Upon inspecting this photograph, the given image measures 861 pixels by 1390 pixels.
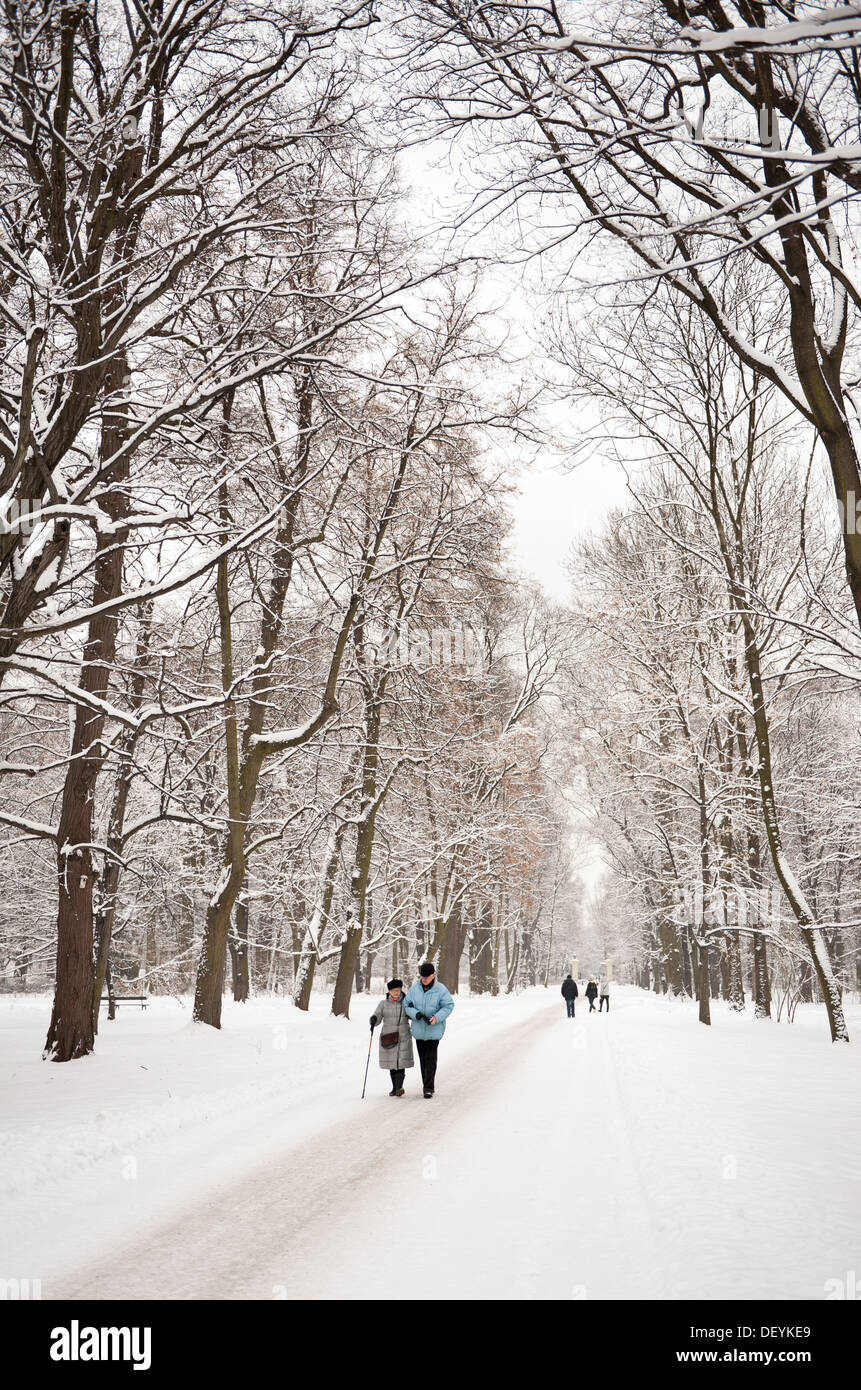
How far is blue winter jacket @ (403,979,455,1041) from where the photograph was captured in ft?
35.7

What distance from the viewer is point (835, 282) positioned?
8.41 m

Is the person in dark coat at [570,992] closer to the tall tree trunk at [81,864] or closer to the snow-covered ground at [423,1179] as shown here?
the snow-covered ground at [423,1179]

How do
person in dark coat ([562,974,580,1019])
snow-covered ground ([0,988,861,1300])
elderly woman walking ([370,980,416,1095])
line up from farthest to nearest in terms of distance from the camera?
1. person in dark coat ([562,974,580,1019])
2. elderly woman walking ([370,980,416,1095])
3. snow-covered ground ([0,988,861,1300])

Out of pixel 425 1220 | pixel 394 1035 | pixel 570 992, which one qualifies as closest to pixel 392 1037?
pixel 394 1035

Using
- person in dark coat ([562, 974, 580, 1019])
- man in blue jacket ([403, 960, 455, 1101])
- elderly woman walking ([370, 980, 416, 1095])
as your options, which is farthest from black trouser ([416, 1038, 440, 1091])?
person in dark coat ([562, 974, 580, 1019])

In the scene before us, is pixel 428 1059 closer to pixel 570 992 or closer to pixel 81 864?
pixel 81 864

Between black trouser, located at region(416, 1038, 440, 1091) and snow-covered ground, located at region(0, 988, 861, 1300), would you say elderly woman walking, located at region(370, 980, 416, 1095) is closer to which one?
black trouser, located at region(416, 1038, 440, 1091)

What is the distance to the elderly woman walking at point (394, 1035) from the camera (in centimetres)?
1082

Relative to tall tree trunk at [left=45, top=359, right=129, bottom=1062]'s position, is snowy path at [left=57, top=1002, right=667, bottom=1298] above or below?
below

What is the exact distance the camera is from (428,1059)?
10461mm
